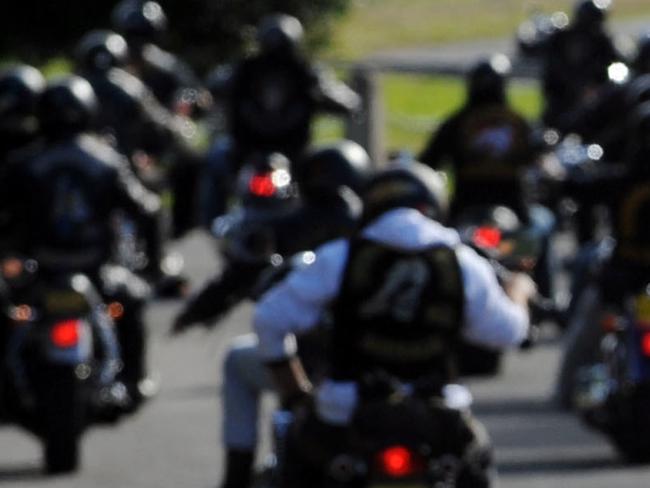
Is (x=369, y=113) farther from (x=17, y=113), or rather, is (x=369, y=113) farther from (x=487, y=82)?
(x=17, y=113)

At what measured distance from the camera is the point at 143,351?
1725 cm

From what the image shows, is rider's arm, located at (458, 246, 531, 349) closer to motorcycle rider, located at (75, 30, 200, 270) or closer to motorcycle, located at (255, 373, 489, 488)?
motorcycle, located at (255, 373, 489, 488)

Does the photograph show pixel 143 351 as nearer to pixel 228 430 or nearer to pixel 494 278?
pixel 228 430

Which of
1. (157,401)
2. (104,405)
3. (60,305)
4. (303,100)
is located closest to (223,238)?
(60,305)

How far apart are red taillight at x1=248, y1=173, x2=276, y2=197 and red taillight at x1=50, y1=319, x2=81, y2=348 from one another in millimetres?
1123

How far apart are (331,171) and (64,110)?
3661mm

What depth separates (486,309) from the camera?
411 inches

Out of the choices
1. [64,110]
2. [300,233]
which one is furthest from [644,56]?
[300,233]

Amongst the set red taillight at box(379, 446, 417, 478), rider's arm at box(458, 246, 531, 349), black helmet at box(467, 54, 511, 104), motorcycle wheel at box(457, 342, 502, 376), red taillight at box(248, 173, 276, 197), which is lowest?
red taillight at box(379, 446, 417, 478)

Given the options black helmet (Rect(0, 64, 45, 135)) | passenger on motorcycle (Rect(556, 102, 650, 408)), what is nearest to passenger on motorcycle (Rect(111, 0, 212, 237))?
black helmet (Rect(0, 64, 45, 135))

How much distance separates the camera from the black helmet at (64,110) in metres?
15.7

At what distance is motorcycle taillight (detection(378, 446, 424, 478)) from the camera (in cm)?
996

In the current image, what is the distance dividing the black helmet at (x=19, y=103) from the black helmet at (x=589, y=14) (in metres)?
8.03

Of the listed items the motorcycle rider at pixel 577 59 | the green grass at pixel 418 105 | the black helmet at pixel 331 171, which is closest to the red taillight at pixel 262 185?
the black helmet at pixel 331 171
